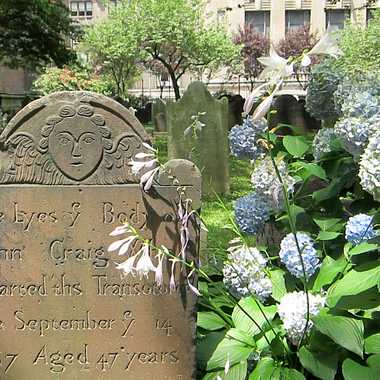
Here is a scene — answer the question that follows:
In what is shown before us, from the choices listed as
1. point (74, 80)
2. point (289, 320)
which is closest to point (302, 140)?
point (289, 320)

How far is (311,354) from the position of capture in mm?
2711

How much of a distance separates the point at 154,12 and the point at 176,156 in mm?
26957

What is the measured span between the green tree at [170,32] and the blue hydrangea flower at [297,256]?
30.8m

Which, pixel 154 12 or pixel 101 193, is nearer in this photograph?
pixel 101 193

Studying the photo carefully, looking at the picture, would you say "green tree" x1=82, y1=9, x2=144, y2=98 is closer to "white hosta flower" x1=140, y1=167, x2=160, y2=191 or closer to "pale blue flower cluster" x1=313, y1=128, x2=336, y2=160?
"pale blue flower cluster" x1=313, y1=128, x2=336, y2=160

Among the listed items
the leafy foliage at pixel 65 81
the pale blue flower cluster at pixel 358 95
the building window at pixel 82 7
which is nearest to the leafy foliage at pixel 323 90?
the pale blue flower cluster at pixel 358 95

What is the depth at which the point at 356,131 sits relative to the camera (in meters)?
2.79

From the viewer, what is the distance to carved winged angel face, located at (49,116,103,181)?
2.78 metres

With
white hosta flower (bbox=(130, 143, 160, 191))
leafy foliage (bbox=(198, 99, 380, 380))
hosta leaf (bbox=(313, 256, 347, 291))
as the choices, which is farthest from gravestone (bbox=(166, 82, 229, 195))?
white hosta flower (bbox=(130, 143, 160, 191))

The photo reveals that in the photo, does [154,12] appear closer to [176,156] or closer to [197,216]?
[176,156]

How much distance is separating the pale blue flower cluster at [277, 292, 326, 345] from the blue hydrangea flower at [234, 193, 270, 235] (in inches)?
19.9

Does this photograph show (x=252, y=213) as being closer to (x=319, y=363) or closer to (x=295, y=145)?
(x=295, y=145)

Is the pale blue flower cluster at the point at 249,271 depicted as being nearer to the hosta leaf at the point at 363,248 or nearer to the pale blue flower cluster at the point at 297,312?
the pale blue flower cluster at the point at 297,312

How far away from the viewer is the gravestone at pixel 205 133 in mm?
9203
